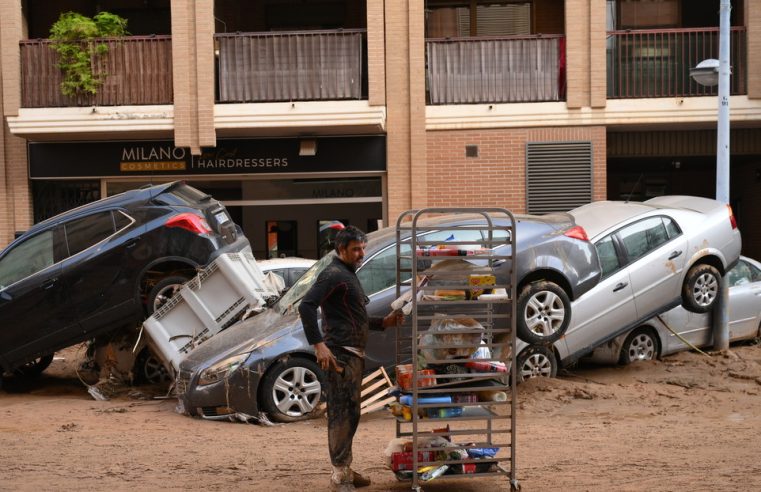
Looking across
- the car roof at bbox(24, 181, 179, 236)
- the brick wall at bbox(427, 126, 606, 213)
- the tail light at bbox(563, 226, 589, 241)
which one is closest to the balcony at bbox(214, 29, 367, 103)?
the brick wall at bbox(427, 126, 606, 213)

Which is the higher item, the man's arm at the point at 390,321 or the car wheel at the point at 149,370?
the man's arm at the point at 390,321

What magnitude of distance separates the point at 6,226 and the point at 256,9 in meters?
6.53

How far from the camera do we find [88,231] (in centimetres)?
1162

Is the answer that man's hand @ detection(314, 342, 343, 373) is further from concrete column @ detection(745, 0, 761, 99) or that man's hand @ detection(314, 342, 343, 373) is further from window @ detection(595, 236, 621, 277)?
concrete column @ detection(745, 0, 761, 99)

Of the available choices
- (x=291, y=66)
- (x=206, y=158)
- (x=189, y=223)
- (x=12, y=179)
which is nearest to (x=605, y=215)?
(x=189, y=223)

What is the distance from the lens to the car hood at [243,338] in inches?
384

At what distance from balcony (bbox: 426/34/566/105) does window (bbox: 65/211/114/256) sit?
26.5 feet

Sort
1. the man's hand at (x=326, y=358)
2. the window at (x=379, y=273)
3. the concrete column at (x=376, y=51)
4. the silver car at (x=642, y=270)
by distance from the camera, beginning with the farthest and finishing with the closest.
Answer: the concrete column at (x=376, y=51) → the silver car at (x=642, y=270) → the window at (x=379, y=273) → the man's hand at (x=326, y=358)

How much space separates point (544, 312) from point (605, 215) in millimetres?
2382

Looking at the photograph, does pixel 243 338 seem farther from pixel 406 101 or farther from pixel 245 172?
pixel 406 101

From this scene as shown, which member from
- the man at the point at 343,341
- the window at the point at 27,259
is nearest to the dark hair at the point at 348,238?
the man at the point at 343,341

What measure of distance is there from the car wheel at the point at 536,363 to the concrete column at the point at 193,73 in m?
8.61

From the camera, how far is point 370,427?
9695 millimetres

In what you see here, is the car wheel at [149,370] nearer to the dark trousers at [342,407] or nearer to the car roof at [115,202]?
the car roof at [115,202]
